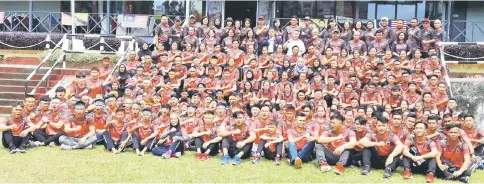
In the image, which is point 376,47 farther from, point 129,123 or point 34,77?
point 34,77

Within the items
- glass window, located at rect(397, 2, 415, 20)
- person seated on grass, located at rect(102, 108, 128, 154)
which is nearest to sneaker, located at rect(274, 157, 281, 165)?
person seated on grass, located at rect(102, 108, 128, 154)

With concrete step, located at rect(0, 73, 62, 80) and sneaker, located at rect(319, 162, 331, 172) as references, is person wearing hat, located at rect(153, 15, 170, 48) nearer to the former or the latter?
concrete step, located at rect(0, 73, 62, 80)

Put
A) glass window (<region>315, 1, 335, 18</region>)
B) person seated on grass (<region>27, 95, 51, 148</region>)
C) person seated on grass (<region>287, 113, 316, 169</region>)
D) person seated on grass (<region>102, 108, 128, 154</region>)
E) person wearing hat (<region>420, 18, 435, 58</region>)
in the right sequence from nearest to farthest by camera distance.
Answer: person seated on grass (<region>287, 113, 316, 169</region>), person seated on grass (<region>102, 108, 128, 154</region>), person seated on grass (<region>27, 95, 51, 148</region>), person wearing hat (<region>420, 18, 435, 58</region>), glass window (<region>315, 1, 335, 18</region>)

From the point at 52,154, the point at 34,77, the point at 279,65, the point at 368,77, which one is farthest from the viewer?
the point at 34,77

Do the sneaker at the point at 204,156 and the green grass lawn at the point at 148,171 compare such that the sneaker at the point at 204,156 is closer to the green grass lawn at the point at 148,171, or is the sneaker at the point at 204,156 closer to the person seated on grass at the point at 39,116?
the green grass lawn at the point at 148,171

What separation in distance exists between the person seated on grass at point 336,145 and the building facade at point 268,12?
10.2 meters

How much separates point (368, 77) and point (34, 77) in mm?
8651

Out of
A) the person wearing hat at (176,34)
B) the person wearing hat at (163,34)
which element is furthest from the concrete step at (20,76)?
the person wearing hat at (176,34)

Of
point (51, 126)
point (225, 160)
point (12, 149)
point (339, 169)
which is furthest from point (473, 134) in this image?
point (12, 149)

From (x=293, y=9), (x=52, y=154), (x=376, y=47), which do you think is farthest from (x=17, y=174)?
(x=293, y=9)

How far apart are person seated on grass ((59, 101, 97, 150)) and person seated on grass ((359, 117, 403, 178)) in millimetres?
4647

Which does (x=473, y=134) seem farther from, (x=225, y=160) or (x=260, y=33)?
(x=260, y=33)

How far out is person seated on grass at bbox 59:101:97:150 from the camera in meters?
9.16

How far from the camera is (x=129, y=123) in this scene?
9.26m
